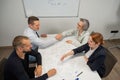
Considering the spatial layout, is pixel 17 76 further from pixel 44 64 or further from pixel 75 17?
pixel 75 17

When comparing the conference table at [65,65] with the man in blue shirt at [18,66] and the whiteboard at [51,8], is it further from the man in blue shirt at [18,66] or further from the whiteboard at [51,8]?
the whiteboard at [51,8]

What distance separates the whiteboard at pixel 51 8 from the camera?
2764mm

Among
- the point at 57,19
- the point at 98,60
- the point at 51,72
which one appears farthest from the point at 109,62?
the point at 57,19

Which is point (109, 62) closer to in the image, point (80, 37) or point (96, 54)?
point (96, 54)

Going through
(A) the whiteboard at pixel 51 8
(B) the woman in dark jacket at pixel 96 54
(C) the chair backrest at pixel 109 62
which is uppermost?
(A) the whiteboard at pixel 51 8

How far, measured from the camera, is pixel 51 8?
2.87 m

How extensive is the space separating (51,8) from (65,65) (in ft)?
5.36

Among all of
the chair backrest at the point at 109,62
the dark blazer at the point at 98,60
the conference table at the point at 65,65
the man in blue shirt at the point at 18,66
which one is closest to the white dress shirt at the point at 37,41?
the conference table at the point at 65,65

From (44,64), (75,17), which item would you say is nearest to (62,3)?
(75,17)

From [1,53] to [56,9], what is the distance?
65.3 inches

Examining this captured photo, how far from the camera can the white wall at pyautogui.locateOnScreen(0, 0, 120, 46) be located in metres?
2.81

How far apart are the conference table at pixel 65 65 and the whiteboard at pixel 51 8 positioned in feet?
3.88

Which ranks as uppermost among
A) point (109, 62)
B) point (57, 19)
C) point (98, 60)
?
point (57, 19)

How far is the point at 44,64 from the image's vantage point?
1.62 metres
